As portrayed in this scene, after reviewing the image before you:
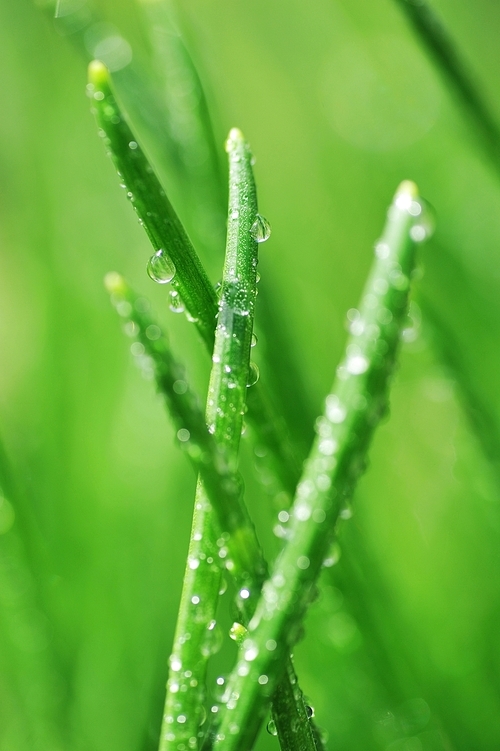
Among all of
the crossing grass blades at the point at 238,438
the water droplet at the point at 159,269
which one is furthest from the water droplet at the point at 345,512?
the water droplet at the point at 159,269

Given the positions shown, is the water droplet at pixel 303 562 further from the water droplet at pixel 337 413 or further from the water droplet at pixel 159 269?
the water droplet at pixel 159 269

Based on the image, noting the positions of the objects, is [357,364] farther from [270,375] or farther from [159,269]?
[270,375]

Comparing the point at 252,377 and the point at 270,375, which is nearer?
the point at 252,377

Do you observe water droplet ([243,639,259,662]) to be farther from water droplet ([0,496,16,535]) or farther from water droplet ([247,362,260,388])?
water droplet ([0,496,16,535])

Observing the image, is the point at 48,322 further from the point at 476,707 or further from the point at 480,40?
the point at 480,40

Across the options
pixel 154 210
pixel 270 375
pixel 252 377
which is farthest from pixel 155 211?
pixel 270 375

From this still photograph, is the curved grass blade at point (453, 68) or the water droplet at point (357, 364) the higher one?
the curved grass blade at point (453, 68)

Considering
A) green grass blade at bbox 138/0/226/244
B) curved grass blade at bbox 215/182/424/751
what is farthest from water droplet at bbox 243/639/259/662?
green grass blade at bbox 138/0/226/244
